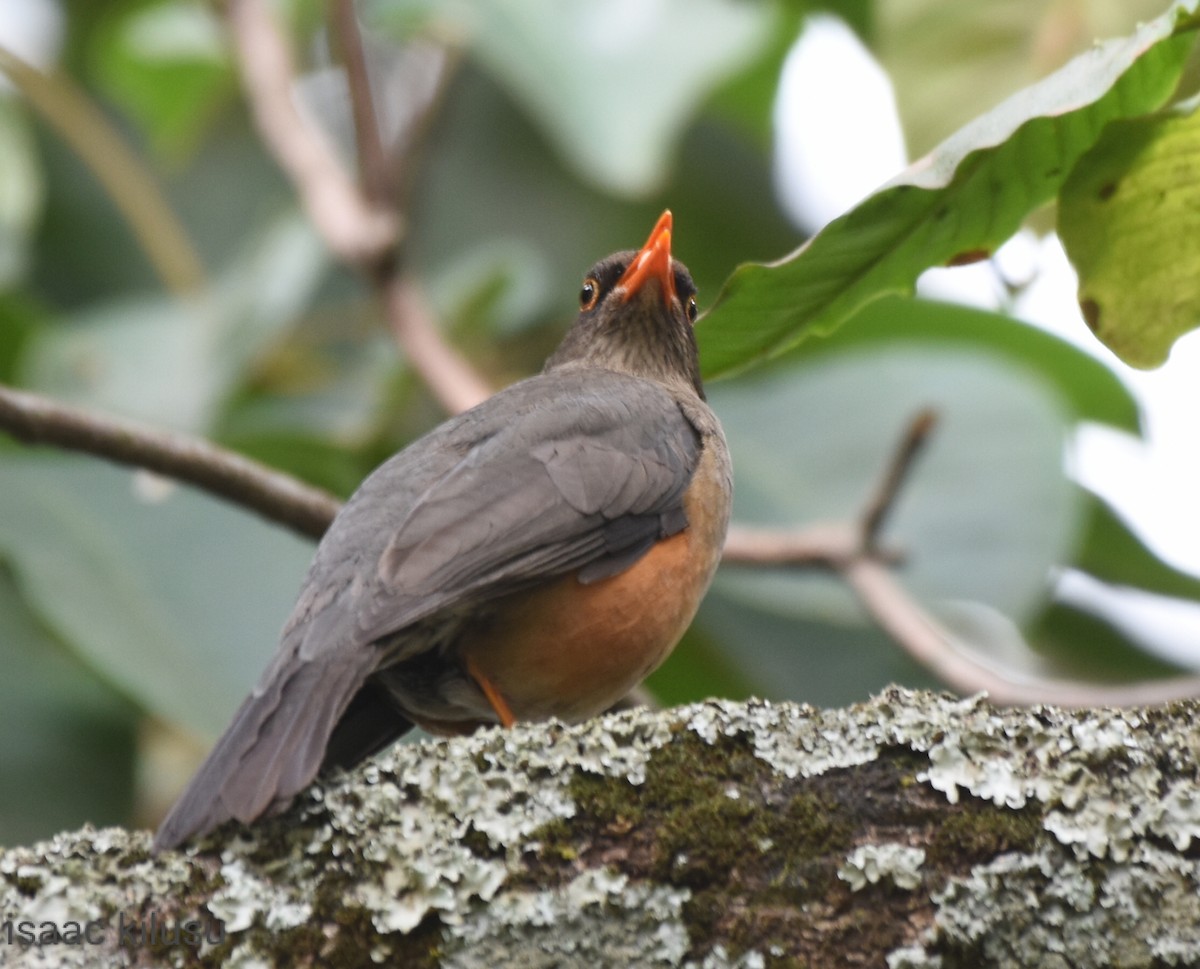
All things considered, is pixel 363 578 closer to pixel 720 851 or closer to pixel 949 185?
pixel 720 851

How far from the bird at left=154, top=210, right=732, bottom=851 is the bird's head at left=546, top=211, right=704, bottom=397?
0.67 meters

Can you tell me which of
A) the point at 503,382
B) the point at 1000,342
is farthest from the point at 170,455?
the point at 1000,342

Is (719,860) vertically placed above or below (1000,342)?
below

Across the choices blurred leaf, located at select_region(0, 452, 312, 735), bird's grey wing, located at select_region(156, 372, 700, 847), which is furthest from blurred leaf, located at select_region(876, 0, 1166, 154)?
blurred leaf, located at select_region(0, 452, 312, 735)

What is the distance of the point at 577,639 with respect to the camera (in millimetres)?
3635

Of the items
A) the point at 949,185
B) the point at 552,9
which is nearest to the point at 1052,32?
the point at 552,9

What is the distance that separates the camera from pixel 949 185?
2748 millimetres

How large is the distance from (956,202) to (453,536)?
132 cm

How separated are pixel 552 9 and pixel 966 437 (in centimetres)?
222

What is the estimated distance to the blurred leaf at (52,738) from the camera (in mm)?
4883

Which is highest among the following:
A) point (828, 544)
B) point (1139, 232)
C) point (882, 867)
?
point (828, 544)

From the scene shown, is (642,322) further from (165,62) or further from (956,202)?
(165,62)

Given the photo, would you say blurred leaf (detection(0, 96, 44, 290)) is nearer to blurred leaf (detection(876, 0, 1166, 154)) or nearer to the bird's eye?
the bird's eye

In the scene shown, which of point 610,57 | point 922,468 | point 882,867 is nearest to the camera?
point 882,867
